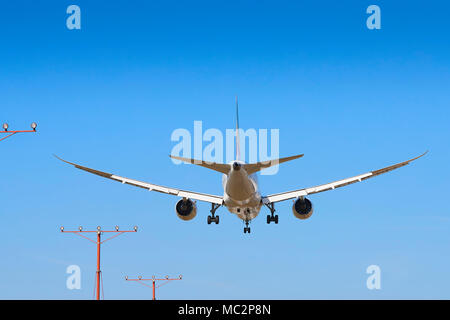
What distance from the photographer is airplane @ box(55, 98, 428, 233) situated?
51.4 m

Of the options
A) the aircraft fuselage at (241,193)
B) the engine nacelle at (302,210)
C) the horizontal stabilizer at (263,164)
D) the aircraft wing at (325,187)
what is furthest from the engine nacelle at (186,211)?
the horizontal stabilizer at (263,164)

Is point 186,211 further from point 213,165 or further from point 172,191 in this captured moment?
point 213,165

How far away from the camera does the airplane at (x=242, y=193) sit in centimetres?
5144

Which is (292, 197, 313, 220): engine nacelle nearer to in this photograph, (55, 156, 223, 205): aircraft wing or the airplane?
the airplane

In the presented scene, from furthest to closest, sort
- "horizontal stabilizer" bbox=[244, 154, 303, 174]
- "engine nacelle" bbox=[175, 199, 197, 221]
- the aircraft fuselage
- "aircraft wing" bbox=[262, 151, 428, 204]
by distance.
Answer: "engine nacelle" bbox=[175, 199, 197, 221], "aircraft wing" bbox=[262, 151, 428, 204], the aircraft fuselage, "horizontal stabilizer" bbox=[244, 154, 303, 174]

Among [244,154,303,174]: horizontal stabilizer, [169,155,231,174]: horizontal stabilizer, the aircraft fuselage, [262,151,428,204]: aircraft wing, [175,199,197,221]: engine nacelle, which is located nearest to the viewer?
[169,155,231,174]: horizontal stabilizer

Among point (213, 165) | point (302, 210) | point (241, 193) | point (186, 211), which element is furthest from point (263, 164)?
point (186, 211)

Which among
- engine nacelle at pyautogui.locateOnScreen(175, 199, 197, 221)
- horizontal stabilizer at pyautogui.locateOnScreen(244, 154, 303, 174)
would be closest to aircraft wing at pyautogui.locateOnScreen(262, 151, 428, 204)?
engine nacelle at pyautogui.locateOnScreen(175, 199, 197, 221)

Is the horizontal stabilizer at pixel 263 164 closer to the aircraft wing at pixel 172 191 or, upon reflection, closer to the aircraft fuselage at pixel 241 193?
the aircraft fuselage at pixel 241 193

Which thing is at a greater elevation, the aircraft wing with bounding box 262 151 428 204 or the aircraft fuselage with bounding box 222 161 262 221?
the aircraft wing with bounding box 262 151 428 204

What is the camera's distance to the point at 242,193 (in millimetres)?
54250

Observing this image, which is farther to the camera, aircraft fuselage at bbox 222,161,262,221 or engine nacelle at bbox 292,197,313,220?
engine nacelle at bbox 292,197,313,220
